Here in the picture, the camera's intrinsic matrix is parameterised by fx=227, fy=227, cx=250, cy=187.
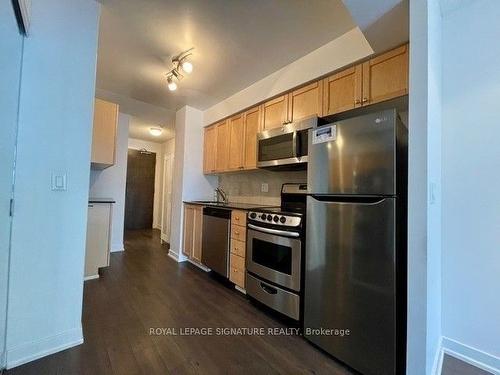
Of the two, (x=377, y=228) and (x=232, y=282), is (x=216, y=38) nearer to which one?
(x=377, y=228)

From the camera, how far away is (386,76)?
70.1 inches

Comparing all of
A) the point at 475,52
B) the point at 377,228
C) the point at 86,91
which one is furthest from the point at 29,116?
the point at 475,52

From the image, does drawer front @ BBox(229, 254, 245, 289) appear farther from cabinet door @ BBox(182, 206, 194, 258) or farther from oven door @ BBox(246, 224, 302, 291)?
cabinet door @ BBox(182, 206, 194, 258)

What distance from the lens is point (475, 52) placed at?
1.65 meters

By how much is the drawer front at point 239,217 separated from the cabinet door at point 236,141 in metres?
0.77

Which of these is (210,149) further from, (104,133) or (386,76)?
(386,76)

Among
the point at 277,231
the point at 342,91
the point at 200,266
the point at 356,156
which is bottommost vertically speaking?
the point at 200,266

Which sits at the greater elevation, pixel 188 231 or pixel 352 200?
pixel 352 200

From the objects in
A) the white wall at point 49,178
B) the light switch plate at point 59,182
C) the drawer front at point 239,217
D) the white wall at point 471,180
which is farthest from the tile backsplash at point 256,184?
the light switch plate at point 59,182

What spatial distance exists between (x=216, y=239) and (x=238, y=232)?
1.49 ft

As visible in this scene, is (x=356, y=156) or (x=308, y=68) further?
(x=308, y=68)

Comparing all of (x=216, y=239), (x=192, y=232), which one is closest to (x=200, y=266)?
(x=192, y=232)

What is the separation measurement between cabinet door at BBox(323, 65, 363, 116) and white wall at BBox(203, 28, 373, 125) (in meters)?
0.08

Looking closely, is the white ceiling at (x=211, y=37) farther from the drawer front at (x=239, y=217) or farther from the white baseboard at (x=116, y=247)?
the white baseboard at (x=116, y=247)
